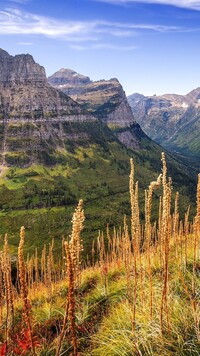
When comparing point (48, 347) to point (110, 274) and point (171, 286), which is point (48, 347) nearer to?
point (171, 286)

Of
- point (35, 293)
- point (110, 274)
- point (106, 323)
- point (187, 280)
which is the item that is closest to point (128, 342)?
point (106, 323)

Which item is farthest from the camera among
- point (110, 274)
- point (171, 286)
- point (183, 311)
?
point (110, 274)

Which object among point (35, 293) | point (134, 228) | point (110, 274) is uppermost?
point (134, 228)

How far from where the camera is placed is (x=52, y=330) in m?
14.5

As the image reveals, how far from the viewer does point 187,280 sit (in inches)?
504

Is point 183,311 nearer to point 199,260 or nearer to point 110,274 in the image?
point 199,260

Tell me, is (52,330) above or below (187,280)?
below

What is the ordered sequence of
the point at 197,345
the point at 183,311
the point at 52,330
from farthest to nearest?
the point at 52,330 → the point at 183,311 → the point at 197,345

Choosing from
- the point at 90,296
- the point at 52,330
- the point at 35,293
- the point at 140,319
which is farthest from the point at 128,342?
the point at 35,293

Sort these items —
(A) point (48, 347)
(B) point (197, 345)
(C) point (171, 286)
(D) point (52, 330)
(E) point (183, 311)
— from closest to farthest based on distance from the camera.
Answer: (B) point (197, 345) < (E) point (183, 311) < (A) point (48, 347) < (C) point (171, 286) < (D) point (52, 330)

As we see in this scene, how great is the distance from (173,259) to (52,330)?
5.63 meters

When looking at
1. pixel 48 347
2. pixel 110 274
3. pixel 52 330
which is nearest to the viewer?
pixel 48 347

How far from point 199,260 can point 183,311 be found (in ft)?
15.8

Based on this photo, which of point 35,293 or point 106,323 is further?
point 35,293
